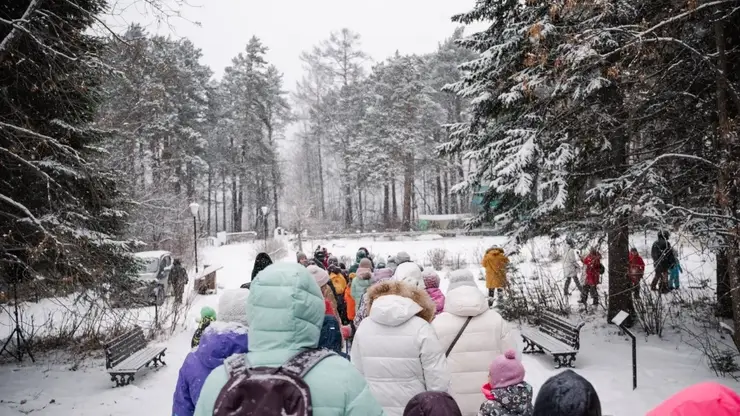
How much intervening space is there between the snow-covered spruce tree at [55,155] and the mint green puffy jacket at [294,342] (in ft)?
15.8

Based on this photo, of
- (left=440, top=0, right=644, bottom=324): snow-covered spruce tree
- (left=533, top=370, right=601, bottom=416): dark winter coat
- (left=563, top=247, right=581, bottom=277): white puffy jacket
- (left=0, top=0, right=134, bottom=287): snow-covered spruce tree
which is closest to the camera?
(left=533, top=370, right=601, bottom=416): dark winter coat

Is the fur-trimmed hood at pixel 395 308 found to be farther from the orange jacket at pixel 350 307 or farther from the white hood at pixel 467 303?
the orange jacket at pixel 350 307

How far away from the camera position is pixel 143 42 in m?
6.89

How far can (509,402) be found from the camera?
316 cm

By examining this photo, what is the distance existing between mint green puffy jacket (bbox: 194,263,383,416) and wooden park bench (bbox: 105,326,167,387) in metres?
6.90

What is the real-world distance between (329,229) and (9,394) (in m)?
37.1

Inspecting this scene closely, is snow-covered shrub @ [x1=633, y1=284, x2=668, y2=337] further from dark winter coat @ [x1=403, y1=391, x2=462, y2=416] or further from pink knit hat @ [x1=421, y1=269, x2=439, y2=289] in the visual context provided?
dark winter coat @ [x1=403, y1=391, x2=462, y2=416]

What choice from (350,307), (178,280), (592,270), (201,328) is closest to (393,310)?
(201,328)

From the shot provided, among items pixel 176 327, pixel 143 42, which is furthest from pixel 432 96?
pixel 143 42

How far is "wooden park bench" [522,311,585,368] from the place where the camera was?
8188mm

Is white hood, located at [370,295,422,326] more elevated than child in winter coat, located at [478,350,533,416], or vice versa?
white hood, located at [370,295,422,326]

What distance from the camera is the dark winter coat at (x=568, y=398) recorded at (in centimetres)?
211

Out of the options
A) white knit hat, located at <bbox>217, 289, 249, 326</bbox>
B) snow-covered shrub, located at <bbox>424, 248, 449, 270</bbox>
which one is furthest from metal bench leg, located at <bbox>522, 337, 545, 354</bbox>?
snow-covered shrub, located at <bbox>424, 248, 449, 270</bbox>

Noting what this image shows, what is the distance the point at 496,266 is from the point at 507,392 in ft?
32.9
